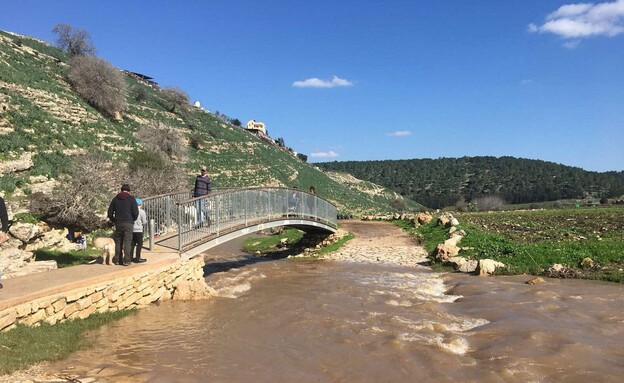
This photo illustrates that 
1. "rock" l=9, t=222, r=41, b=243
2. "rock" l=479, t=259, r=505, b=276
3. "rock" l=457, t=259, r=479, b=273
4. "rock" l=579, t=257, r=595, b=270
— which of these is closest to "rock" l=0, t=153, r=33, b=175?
"rock" l=9, t=222, r=41, b=243

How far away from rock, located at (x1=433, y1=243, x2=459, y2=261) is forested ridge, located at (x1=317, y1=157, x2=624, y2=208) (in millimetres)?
84417

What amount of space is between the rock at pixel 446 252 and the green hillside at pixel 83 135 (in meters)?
15.2

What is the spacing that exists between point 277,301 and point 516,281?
668 cm

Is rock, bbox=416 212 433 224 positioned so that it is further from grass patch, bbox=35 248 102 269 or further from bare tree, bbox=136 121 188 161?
bare tree, bbox=136 121 188 161

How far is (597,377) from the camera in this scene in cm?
559

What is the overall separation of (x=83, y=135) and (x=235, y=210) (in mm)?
24453

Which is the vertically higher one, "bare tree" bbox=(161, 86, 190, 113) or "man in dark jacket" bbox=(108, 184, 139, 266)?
"bare tree" bbox=(161, 86, 190, 113)

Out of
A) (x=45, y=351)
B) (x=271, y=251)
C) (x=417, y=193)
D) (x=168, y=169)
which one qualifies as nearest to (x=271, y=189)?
(x=271, y=251)

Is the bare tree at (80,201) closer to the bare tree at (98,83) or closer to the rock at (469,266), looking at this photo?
the rock at (469,266)

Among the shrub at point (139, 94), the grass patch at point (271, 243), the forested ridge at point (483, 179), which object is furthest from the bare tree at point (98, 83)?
the forested ridge at point (483, 179)

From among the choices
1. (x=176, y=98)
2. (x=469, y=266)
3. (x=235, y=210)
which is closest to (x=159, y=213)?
(x=235, y=210)

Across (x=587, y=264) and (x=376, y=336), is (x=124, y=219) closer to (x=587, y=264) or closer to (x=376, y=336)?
(x=376, y=336)

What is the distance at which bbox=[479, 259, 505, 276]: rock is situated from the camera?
1291 cm

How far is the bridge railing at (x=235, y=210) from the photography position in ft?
38.8
